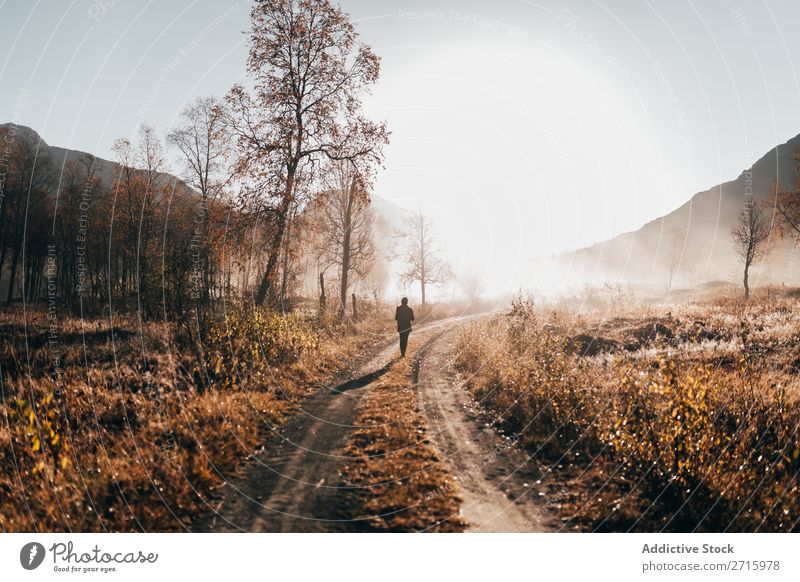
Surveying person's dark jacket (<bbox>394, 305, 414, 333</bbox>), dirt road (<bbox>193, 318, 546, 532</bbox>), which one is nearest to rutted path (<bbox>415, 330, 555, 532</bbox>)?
dirt road (<bbox>193, 318, 546, 532</bbox>)

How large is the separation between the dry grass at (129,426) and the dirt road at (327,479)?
43 centimetres

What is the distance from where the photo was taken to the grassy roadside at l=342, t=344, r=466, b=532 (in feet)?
15.7

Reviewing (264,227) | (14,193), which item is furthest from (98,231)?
(264,227)

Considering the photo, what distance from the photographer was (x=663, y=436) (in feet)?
19.6

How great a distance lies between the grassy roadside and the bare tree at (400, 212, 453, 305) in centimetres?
3712

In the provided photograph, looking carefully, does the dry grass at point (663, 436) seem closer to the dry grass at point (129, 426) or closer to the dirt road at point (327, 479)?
the dirt road at point (327, 479)

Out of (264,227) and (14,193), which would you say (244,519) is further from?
(14,193)

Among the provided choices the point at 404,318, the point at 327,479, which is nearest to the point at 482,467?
the point at 327,479

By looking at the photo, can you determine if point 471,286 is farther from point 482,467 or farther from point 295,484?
point 295,484

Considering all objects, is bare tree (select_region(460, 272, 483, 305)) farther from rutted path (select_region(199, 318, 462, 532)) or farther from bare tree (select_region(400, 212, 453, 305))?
rutted path (select_region(199, 318, 462, 532))

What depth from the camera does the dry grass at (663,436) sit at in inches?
196
